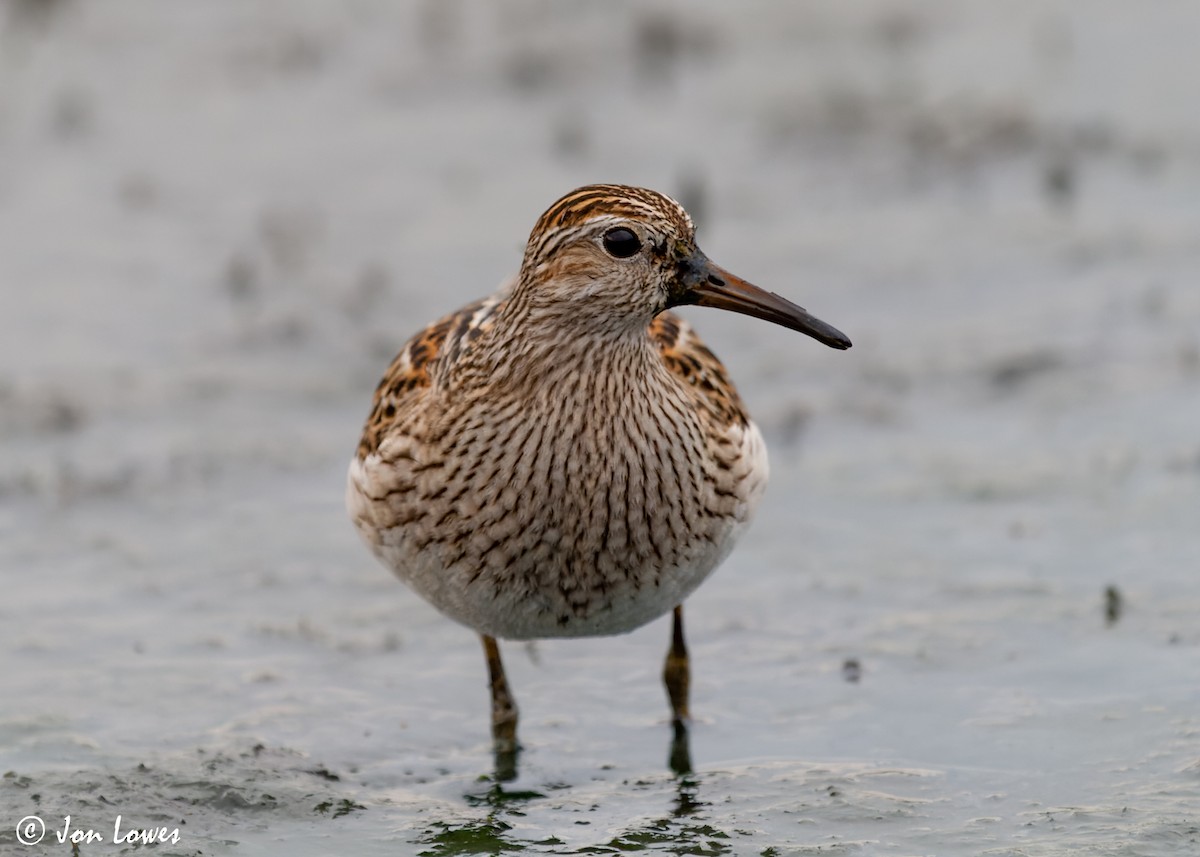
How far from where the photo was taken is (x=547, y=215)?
6.44 m

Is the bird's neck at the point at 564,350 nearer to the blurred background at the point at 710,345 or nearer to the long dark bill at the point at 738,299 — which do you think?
the long dark bill at the point at 738,299

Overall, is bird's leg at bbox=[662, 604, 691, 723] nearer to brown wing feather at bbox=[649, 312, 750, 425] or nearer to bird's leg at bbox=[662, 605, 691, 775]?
bird's leg at bbox=[662, 605, 691, 775]

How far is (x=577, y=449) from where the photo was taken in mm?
6500

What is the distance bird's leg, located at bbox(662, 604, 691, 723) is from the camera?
25.1 ft

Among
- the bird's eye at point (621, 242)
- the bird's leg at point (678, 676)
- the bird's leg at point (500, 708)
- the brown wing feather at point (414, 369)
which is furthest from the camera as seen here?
the bird's leg at point (678, 676)

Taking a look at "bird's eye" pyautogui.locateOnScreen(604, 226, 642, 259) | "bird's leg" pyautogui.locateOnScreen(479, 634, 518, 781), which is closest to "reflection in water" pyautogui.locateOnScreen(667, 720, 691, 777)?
"bird's leg" pyautogui.locateOnScreen(479, 634, 518, 781)

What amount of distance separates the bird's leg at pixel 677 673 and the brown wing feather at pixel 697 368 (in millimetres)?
866

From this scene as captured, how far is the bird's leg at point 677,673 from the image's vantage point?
7.66 meters

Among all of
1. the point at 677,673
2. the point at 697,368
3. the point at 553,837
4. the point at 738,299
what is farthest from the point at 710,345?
the point at 553,837

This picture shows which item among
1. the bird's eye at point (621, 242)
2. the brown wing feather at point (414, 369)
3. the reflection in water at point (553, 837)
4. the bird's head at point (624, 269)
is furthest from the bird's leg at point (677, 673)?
the bird's eye at point (621, 242)

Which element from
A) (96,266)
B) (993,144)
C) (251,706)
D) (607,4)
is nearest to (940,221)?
(993,144)

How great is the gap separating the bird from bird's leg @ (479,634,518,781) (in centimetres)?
66

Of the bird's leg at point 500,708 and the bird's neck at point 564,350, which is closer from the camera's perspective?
the bird's neck at point 564,350

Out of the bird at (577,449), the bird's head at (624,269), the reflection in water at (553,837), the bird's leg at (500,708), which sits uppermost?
the bird's head at (624,269)
